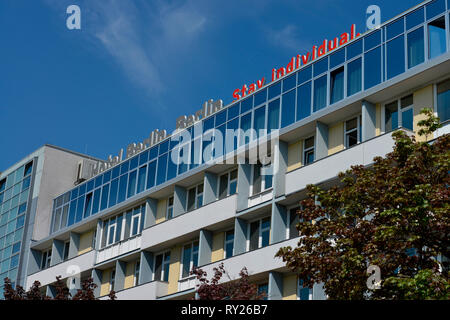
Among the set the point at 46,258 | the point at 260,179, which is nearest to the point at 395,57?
the point at 260,179

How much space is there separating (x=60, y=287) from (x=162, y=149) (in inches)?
409

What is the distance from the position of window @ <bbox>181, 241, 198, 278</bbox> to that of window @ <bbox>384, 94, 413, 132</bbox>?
12.3 metres

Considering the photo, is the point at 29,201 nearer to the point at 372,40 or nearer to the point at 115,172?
the point at 115,172

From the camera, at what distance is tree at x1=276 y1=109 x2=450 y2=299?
19.6 m

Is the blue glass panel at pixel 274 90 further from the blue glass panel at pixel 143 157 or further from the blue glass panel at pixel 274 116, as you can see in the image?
the blue glass panel at pixel 143 157

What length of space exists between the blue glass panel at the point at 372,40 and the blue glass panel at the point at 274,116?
5300 mm

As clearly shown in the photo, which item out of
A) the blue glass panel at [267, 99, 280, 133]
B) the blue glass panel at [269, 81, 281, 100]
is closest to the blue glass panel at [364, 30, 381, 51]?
the blue glass panel at [269, 81, 281, 100]

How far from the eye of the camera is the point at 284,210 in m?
34.0

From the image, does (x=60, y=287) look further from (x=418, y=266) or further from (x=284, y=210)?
(x=418, y=266)

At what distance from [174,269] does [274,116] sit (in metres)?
9.45

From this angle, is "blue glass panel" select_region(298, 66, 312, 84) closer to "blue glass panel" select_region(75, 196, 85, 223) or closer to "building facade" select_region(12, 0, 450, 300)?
"building facade" select_region(12, 0, 450, 300)

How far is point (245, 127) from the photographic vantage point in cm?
3662
